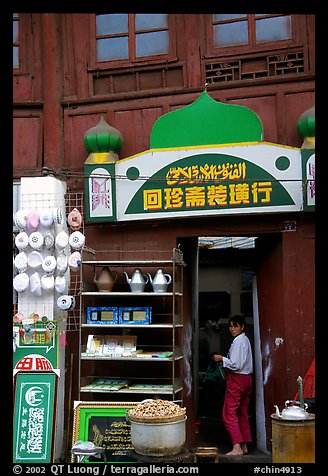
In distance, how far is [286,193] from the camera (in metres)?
6.80

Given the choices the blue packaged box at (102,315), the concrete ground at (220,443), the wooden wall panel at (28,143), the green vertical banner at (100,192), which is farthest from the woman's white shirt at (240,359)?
the wooden wall panel at (28,143)

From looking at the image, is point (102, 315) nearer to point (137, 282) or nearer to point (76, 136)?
point (137, 282)

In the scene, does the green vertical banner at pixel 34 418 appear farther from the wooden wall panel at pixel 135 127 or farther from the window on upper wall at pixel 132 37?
the window on upper wall at pixel 132 37

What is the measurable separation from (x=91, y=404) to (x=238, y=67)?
430 cm

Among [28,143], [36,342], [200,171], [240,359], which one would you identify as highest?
[28,143]

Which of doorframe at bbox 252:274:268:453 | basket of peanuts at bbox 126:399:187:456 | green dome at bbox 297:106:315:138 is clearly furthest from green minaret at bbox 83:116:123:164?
basket of peanuts at bbox 126:399:187:456

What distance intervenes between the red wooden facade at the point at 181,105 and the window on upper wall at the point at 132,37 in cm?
10

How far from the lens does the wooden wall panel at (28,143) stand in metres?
7.81

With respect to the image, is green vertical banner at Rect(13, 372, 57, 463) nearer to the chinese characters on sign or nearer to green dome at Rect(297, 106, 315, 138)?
the chinese characters on sign

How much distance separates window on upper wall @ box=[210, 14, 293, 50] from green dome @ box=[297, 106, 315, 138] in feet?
3.61

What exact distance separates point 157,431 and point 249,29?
15.8 feet

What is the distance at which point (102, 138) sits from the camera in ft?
23.8

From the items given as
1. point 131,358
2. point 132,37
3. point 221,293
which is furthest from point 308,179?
point 221,293

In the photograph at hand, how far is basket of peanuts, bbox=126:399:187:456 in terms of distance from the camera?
216 inches
